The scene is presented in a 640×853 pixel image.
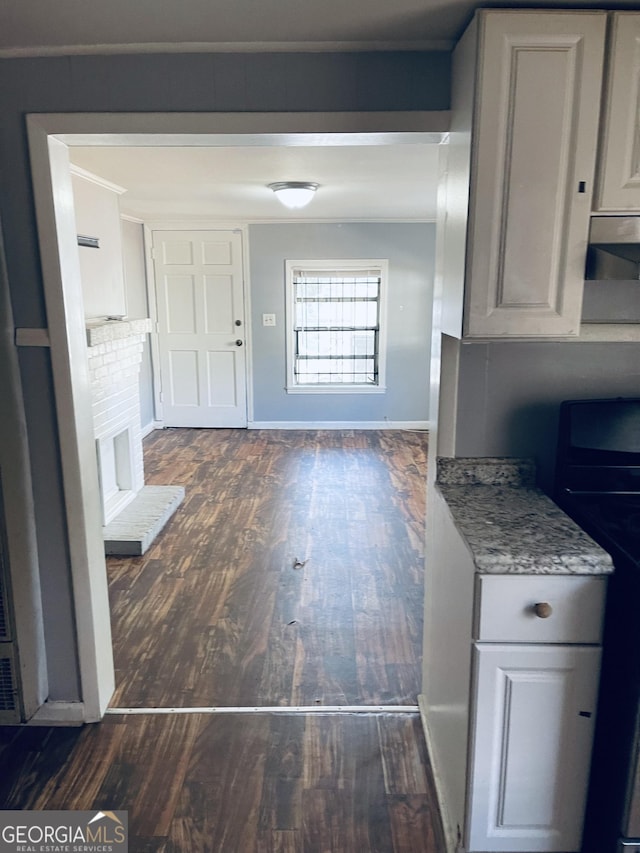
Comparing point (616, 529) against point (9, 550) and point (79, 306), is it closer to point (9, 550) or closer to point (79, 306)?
point (79, 306)

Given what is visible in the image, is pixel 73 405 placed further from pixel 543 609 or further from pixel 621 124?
pixel 621 124

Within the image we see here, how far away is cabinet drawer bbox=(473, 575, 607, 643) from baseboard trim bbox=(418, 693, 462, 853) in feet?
2.22

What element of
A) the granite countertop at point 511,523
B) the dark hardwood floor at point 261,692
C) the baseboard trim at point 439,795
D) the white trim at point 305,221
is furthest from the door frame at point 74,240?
the white trim at point 305,221

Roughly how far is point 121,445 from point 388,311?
3348mm

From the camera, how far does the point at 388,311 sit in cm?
647

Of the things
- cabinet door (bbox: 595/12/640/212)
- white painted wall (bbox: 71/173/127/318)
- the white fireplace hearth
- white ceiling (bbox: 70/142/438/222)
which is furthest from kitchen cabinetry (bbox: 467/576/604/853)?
white painted wall (bbox: 71/173/127/318)

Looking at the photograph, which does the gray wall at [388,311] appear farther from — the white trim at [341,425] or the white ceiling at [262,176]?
the white ceiling at [262,176]

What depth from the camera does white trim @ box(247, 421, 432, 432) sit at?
6750 millimetres

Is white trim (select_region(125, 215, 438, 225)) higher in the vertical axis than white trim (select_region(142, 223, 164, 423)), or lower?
higher

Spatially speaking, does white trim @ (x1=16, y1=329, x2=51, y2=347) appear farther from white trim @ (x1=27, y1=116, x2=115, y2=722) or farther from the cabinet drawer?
the cabinet drawer

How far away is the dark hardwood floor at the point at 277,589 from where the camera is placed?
8.21 feet

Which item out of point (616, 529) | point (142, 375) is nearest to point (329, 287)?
point (142, 375)

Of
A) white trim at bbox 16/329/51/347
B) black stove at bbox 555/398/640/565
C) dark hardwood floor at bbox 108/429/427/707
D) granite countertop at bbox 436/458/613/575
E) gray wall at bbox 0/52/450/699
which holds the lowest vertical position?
dark hardwood floor at bbox 108/429/427/707

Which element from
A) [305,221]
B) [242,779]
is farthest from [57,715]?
[305,221]
